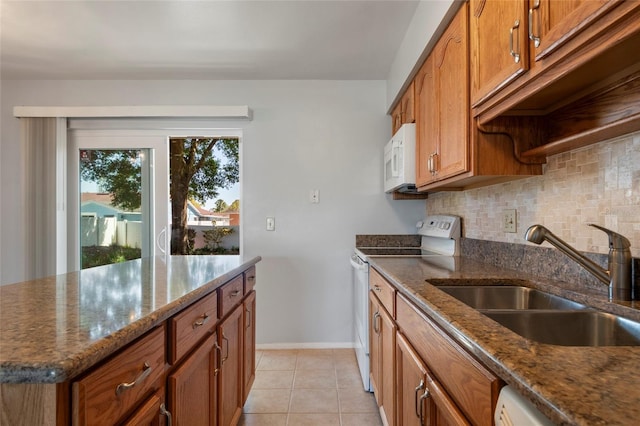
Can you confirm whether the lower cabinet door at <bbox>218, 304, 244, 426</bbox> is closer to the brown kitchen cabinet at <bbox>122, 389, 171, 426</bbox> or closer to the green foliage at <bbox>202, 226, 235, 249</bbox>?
the brown kitchen cabinet at <bbox>122, 389, 171, 426</bbox>

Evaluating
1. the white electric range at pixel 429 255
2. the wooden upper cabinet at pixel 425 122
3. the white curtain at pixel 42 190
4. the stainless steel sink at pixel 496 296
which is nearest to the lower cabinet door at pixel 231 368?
the white electric range at pixel 429 255

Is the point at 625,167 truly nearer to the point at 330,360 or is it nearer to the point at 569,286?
the point at 569,286

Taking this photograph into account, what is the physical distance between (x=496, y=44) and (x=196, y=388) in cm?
154

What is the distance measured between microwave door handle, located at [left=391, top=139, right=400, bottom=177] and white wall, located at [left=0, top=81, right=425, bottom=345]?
0.45 m

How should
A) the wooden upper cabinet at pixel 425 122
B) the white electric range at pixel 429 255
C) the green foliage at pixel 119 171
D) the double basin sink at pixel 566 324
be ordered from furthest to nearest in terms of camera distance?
the green foliage at pixel 119 171
the white electric range at pixel 429 255
the wooden upper cabinet at pixel 425 122
the double basin sink at pixel 566 324

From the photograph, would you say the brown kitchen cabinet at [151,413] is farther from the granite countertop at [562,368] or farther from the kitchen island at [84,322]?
the granite countertop at [562,368]

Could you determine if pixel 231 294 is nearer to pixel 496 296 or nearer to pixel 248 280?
pixel 248 280

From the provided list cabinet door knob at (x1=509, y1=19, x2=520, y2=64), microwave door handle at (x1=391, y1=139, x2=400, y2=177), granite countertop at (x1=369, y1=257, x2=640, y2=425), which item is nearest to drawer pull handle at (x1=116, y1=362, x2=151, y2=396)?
granite countertop at (x1=369, y1=257, x2=640, y2=425)

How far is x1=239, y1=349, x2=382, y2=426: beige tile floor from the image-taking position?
185 cm

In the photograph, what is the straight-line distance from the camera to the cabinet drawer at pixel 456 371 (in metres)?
0.65

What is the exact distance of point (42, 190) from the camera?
9.33 feet

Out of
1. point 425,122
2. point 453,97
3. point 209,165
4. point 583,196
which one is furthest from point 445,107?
point 209,165

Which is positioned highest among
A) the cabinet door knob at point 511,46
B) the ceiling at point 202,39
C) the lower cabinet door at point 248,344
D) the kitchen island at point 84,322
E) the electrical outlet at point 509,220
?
the ceiling at point 202,39

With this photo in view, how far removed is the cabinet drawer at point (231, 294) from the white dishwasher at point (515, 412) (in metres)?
1.09
